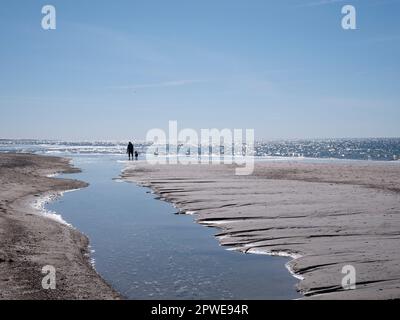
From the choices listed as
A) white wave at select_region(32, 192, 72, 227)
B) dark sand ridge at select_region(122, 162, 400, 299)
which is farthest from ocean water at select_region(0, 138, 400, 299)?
dark sand ridge at select_region(122, 162, 400, 299)

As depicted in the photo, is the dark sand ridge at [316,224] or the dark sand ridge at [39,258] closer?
the dark sand ridge at [39,258]

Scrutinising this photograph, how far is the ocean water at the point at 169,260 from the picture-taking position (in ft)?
33.2

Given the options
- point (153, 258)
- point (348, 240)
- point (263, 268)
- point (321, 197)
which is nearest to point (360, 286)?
point (263, 268)

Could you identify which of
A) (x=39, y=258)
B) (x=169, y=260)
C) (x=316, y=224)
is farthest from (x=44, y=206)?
(x=316, y=224)

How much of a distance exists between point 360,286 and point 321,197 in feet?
43.2

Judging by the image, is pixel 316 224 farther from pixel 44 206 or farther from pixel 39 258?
pixel 44 206

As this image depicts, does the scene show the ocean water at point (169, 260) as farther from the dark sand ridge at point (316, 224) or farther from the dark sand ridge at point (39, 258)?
the dark sand ridge at point (316, 224)

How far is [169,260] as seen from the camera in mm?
12609

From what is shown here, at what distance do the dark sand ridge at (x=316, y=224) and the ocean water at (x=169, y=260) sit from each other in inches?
30.0

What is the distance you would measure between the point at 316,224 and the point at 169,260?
6257 mm

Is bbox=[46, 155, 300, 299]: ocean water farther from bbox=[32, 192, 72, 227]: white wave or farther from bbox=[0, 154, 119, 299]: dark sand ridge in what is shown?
bbox=[0, 154, 119, 299]: dark sand ridge

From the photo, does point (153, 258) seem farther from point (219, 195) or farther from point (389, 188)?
point (389, 188)

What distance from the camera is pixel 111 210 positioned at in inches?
837

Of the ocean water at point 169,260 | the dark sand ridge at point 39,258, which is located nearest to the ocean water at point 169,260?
the ocean water at point 169,260
